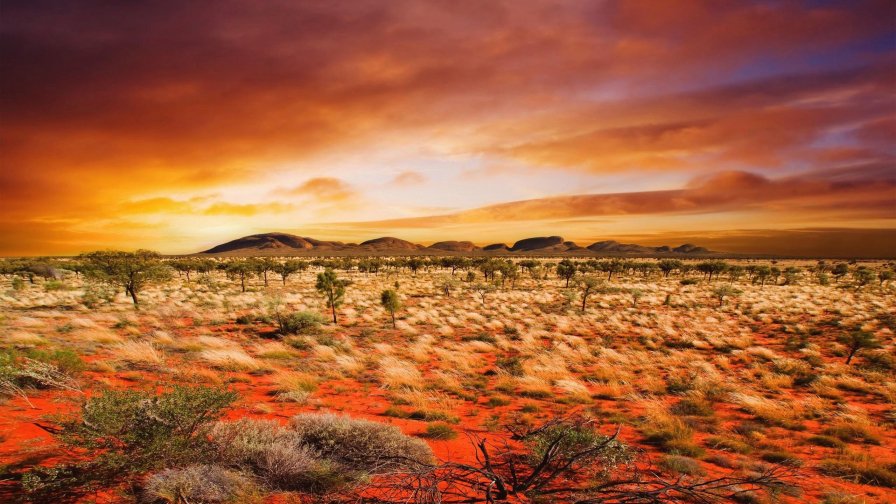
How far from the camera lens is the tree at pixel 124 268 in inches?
1071

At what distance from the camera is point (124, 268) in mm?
27703

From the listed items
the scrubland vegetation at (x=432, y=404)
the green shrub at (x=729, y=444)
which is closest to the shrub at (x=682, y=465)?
the scrubland vegetation at (x=432, y=404)

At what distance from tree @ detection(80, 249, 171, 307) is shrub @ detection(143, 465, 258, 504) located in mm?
29128

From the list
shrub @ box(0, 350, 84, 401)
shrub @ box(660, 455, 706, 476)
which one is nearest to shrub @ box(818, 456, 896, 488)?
shrub @ box(660, 455, 706, 476)

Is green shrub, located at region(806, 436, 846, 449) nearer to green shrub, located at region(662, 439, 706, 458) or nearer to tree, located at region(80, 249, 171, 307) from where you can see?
green shrub, located at region(662, 439, 706, 458)

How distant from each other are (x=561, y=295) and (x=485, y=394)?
106ft

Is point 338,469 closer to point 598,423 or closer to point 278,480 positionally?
point 278,480

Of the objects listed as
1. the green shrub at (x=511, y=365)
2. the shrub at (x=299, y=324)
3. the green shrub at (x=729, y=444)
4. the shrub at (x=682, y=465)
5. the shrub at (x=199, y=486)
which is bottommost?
the green shrub at (x=511, y=365)

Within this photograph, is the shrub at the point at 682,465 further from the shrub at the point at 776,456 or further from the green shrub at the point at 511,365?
the green shrub at the point at 511,365

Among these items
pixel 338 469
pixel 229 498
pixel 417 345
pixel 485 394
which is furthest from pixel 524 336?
pixel 229 498

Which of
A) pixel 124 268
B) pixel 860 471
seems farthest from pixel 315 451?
pixel 124 268

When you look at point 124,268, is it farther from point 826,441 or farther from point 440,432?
point 826,441

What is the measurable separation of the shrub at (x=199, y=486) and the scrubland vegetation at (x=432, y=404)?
0.10 ft

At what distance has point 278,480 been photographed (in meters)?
6.46
